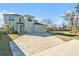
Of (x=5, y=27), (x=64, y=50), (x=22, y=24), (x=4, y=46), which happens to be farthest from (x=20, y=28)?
(x=64, y=50)

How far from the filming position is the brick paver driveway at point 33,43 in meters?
2.50

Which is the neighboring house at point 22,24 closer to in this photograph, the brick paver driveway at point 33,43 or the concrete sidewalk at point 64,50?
the brick paver driveway at point 33,43

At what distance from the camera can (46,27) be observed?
8.42 ft

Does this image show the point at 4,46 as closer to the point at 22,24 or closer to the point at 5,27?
the point at 5,27

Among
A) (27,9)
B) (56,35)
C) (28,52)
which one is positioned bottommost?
(28,52)

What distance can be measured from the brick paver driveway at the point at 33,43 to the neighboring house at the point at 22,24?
72mm

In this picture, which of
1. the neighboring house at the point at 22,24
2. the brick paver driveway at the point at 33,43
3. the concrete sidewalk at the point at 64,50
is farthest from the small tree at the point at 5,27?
the concrete sidewalk at the point at 64,50

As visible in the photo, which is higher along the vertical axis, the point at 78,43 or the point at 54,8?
the point at 54,8

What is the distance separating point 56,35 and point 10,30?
56cm

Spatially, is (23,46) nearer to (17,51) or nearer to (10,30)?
(17,51)

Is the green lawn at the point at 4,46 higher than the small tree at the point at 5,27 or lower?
lower

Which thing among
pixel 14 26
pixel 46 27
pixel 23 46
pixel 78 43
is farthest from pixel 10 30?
pixel 78 43

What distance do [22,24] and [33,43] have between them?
0.87 feet

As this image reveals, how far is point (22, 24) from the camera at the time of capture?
8.38ft
